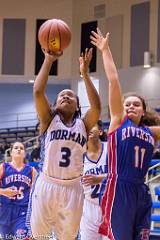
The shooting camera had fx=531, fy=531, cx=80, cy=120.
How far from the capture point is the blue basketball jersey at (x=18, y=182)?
21.4 feet

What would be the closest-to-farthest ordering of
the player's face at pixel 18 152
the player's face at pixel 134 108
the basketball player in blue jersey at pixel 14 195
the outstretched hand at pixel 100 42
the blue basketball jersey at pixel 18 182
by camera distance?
the player's face at pixel 134 108 < the outstretched hand at pixel 100 42 < the basketball player in blue jersey at pixel 14 195 < the blue basketball jersey at pixel 18 182 < the player's face at pixel 18 152

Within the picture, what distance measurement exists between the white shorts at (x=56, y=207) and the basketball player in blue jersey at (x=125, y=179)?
2.63 ft

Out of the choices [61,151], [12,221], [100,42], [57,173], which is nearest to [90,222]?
[57,173]

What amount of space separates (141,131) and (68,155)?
95 cm

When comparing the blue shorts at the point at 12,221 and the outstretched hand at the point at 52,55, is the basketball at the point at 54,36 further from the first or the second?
the blue shorts at the point at 12,221

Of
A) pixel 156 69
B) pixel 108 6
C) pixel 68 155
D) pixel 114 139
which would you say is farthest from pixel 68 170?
pixel 108 6

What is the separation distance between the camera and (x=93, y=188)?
556 cm

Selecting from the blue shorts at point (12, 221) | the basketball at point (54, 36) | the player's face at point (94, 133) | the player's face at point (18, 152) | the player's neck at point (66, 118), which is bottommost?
the blue shorts at point (12, 221)

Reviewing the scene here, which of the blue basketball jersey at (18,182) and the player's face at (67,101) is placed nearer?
the player's face at (67,101)

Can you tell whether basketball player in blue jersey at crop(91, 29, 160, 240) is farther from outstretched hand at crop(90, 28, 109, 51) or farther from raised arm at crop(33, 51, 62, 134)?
raised arm at crop(33, 51, 62, 134)

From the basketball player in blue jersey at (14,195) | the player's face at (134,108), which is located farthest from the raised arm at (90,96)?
the basketball player in blue jersey at (14,195)

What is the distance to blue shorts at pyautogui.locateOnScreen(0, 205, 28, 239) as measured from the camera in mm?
6336

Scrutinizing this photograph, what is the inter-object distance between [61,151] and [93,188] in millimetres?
1091

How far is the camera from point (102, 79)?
65.2 ft
